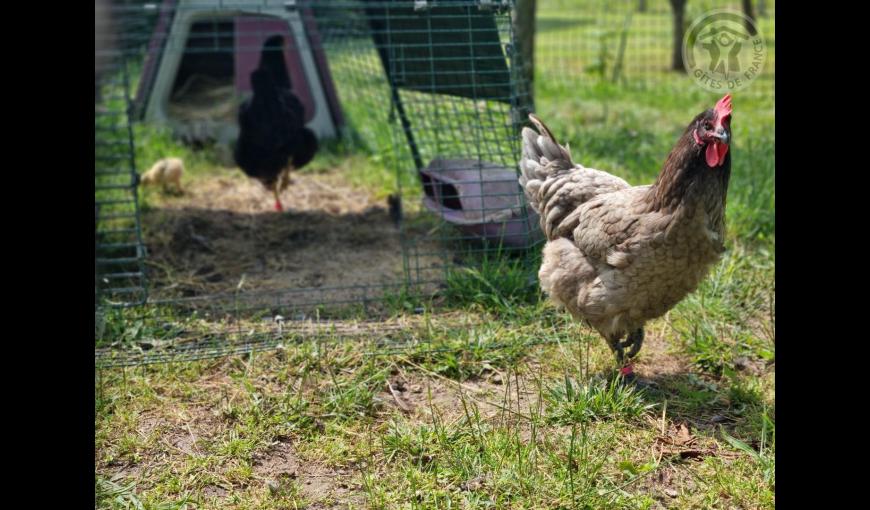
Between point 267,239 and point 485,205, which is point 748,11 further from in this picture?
point 267,239

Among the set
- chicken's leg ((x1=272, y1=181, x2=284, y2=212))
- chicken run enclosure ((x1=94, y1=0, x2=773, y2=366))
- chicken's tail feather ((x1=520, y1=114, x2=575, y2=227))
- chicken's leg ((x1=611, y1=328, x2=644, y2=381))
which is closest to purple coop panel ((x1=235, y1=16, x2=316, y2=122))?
chicken run enclosure ((x1=94, y1=0, x2=773, y2=366))

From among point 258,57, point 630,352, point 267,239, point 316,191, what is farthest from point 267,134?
point 630,352

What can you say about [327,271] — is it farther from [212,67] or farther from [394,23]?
[212,67]

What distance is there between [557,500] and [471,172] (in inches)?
106

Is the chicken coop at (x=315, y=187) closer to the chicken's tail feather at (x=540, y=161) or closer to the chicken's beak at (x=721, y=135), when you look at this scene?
the chicken's tail feather at (x=540, y=161)

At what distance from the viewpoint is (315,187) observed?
250 inches

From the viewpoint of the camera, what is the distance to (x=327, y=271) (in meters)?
4.69

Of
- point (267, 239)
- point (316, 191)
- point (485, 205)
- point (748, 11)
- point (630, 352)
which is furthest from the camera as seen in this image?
point (748, 11)

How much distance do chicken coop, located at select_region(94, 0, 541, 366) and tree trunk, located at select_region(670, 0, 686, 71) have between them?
4.33 m

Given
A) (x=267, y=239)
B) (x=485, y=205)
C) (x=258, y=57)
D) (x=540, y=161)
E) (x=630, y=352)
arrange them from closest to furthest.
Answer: (x=630, y=352), (x=540, y=161), (x=485, y=205), (x=267, y=239), (x=258, y=57)

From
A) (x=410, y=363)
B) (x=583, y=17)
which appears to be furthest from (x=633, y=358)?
(x=583, y=17)

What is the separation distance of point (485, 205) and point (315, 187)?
6.93ft

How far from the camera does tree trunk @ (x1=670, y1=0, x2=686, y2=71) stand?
360 inches

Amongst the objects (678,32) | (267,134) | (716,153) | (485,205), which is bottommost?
(485,205)
